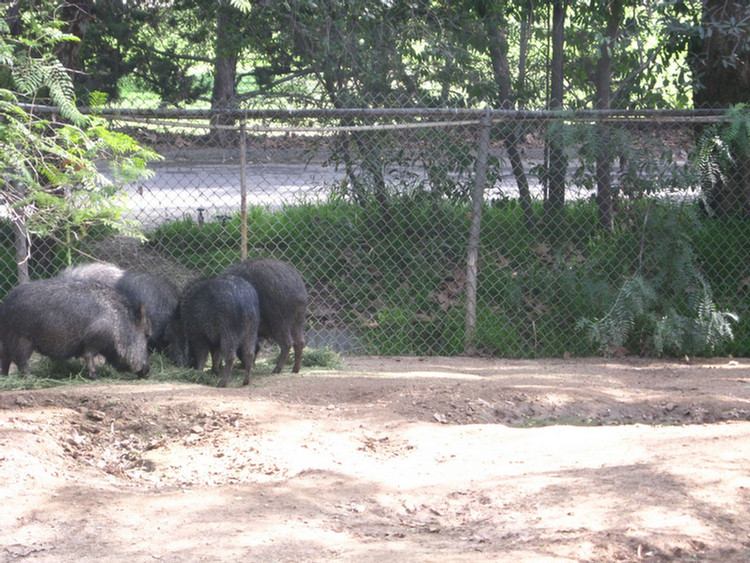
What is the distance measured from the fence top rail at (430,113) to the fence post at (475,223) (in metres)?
0.14

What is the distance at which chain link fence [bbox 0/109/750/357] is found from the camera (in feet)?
22.1

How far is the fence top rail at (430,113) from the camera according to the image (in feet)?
20.9

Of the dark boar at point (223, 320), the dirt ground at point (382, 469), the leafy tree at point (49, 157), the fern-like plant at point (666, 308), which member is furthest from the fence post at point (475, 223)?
the leafy tree at point (49, 157)

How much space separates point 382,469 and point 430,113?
334 cm

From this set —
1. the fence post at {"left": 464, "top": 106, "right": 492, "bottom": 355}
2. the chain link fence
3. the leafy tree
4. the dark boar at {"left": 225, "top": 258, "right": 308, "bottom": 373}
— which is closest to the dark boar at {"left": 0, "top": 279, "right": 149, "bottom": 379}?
the leafy tree

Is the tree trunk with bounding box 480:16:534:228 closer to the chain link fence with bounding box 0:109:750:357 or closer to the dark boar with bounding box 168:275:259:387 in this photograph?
the chain link fence with bounding box 0:109:750:357

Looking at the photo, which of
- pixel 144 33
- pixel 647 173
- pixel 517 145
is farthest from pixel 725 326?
pixel 144 33

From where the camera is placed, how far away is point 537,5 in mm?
8422

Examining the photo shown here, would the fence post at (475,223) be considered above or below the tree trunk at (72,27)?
below

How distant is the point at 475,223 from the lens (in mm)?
6859

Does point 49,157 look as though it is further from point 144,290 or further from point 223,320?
point 223,320

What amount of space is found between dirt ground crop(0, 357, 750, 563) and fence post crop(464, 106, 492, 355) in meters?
0.79

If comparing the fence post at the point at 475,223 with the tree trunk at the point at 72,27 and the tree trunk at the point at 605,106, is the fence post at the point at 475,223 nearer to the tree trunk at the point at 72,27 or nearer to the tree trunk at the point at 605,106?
the tree trunk at the point at 605,106

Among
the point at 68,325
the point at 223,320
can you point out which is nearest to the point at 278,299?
the point at 223,320
